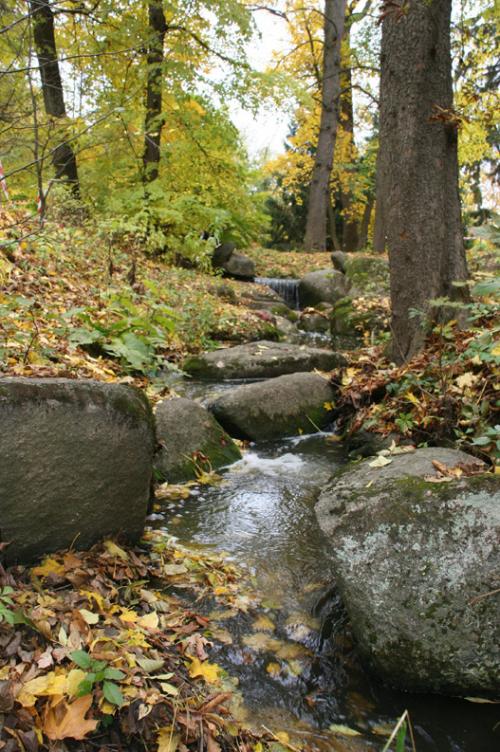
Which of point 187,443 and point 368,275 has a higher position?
point 368,275

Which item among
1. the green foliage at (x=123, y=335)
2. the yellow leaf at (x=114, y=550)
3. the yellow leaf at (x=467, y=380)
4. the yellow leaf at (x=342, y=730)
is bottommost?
the yellow leaf at (x=342, y=730)

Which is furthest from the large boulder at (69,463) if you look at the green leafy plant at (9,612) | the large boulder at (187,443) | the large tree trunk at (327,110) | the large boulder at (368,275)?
the large tree trunk at (327,110)

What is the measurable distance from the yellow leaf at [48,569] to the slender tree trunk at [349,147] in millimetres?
20765

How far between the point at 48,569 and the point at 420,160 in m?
4.69

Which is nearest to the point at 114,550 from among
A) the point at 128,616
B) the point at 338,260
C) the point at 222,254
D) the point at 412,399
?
the point at 128,616

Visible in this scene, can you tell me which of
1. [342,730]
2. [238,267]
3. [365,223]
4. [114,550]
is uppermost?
[365,223]

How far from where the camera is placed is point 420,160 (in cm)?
519

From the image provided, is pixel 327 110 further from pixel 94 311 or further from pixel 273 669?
pixel 273 669

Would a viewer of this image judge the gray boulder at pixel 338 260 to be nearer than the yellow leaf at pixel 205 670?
No

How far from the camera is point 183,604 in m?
2.86

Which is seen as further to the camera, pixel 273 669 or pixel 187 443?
pixel 187 443

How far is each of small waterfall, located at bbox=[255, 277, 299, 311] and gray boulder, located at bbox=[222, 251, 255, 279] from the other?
49cm

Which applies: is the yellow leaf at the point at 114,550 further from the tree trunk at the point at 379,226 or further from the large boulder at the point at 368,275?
the tree trunk at the point at 379,226

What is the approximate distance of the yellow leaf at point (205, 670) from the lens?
2348 millimetres
